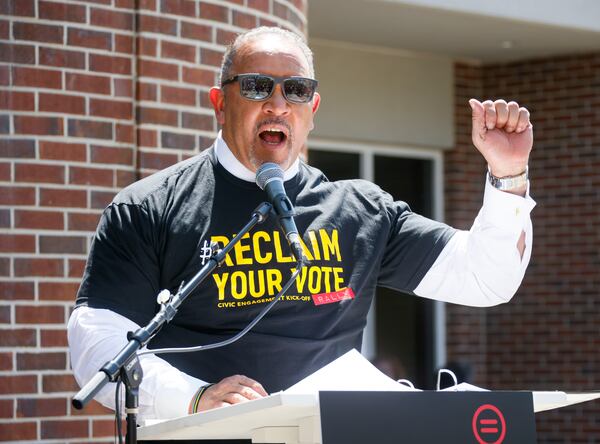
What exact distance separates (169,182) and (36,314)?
1937 mm

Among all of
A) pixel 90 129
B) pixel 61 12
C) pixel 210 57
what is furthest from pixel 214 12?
pixel 90 129

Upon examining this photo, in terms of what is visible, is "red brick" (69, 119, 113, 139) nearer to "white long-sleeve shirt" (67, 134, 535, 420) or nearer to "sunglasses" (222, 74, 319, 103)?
"white long-sleeve shirt" (67, 134, 535, 420)

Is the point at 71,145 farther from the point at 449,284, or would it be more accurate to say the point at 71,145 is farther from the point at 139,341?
the point at 139,341

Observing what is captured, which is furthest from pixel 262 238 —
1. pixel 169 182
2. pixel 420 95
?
pixel 420 95

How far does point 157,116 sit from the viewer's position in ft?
17.9

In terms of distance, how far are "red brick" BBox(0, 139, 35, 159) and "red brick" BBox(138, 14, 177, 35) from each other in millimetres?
778

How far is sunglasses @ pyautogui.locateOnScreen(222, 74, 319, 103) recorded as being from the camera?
10.6 feet

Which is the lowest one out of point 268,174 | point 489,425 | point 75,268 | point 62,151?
point 489,425

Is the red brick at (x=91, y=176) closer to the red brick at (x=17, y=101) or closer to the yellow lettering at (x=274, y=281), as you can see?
the red brick at (x=17, y=101)

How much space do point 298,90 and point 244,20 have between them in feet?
8.61

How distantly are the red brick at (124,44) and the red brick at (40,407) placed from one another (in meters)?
1.63

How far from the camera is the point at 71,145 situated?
5.23 meters

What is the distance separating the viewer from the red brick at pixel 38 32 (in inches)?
205

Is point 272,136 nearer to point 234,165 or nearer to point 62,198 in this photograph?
point 234,165
